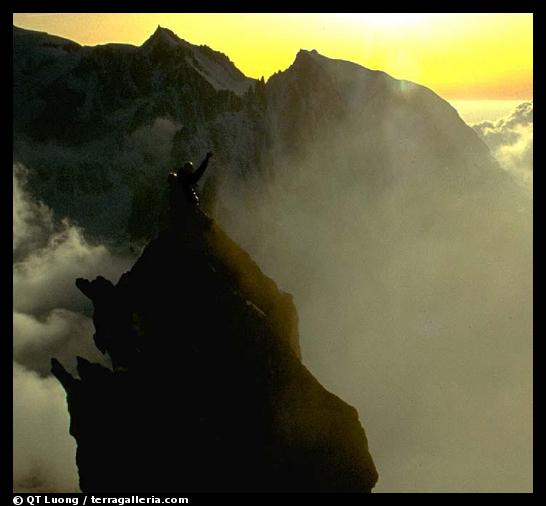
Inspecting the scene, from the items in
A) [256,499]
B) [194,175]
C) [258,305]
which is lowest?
[256,499]

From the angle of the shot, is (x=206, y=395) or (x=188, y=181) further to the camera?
(x=188, y=181)

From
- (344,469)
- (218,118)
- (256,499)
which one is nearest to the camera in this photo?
(256,499)

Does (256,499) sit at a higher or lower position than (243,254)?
lower

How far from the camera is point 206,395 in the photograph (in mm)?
32281

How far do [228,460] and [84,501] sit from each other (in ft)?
21.9

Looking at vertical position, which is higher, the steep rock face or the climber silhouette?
the climber silhouette

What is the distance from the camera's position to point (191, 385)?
3238cm

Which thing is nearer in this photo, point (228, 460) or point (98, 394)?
point (228, 460)

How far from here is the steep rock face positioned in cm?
3228

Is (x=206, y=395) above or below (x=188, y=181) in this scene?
below

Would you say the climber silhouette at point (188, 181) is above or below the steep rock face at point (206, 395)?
above

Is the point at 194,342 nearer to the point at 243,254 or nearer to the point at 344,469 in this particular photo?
the point at 243,254

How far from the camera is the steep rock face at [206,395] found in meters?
32.3
